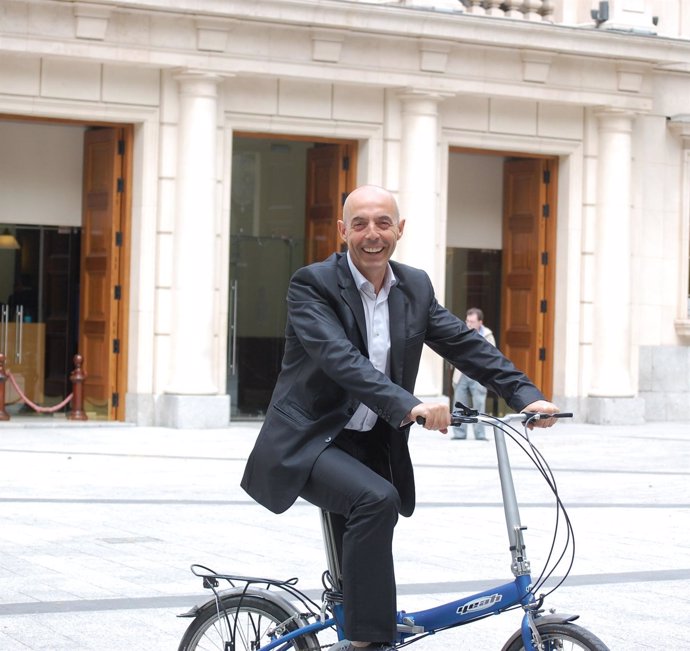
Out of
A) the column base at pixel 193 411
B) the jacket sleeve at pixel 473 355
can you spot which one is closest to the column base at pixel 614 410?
the column base at pixel 193 411

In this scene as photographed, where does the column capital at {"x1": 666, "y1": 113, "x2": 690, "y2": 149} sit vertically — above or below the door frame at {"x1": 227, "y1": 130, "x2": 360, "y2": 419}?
above

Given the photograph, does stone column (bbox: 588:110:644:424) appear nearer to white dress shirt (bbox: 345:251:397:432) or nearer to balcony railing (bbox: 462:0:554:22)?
balcony railing (bbox: 462:0:554:22)

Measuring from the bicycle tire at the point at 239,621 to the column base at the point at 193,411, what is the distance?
45.7 ft

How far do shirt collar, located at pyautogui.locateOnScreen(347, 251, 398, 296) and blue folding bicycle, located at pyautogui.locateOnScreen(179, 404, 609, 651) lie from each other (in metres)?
0.49

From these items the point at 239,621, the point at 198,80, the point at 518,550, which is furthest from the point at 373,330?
the point at 198,80

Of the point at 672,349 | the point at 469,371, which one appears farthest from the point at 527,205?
the point at 469,371

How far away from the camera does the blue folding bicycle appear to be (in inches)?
174

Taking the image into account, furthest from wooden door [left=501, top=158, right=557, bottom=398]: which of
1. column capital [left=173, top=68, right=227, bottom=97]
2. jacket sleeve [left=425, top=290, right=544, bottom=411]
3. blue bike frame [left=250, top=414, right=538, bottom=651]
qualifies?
blue bike frame [left=250, top=414, right=538, bottom=651]

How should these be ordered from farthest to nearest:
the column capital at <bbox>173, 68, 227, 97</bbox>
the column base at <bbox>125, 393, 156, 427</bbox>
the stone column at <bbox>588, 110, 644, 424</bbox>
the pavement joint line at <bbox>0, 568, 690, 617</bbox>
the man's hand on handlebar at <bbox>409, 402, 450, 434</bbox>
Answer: the stone column at <bbox>588, 110, 644, 424</bbox>, the column base at <bbox>125, 393, 156, 427</bbox>, the column capital at <bbox>173, 68, 227, 97</bbox>, the pavement joint line at <bbox>0, 568, 690, 617</bbox>, the man's hand on handlebar at <bbox>409, 402, 450, 434</bbox>

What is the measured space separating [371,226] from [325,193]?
16.4m

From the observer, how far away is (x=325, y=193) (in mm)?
21109

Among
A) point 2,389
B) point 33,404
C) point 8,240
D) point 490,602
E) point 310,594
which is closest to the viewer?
point 490,602

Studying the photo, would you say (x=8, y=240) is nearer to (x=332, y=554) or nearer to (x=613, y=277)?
(x=613, y=277)

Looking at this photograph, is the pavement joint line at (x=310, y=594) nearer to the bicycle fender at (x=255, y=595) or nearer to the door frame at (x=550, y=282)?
the bicycle fender at (x=255, y=595)
